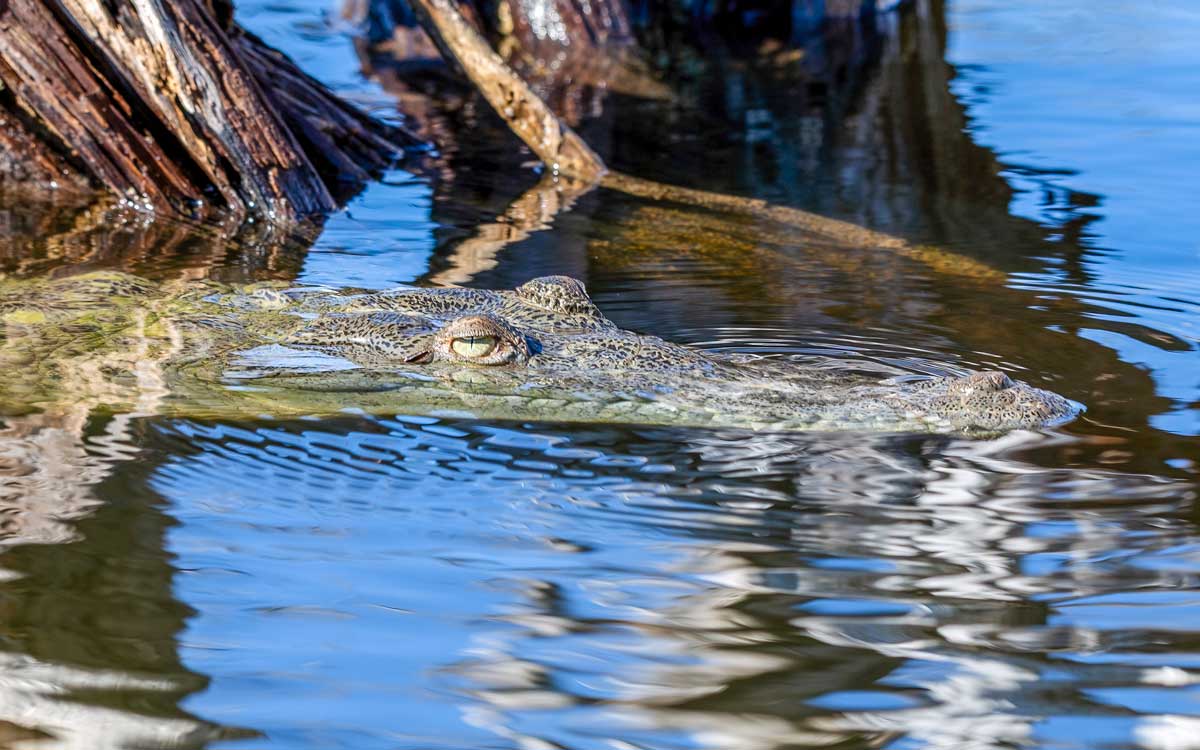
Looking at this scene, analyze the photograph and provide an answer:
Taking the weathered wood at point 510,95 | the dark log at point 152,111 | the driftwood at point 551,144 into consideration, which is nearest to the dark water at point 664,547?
the driftwood at point 551,144

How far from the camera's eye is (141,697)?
3.06 meters

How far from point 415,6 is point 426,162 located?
118cm

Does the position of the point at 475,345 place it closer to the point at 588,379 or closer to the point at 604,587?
the point at 588,379

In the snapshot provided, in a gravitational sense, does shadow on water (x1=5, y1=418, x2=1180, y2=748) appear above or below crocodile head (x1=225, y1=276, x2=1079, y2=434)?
below

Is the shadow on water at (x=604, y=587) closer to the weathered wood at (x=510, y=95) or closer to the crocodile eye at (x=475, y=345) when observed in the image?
the crocodile eye at (x=475, y=345)

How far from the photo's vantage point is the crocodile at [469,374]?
4500 millimetres

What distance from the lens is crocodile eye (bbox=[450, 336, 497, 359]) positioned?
15.6 ft

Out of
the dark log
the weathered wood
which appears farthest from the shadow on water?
the weathered wood

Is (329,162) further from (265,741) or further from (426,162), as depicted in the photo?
(265,741)

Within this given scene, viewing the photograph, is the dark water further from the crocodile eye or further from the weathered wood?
the weathered wood

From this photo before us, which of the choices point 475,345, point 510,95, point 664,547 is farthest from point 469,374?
point 510,95

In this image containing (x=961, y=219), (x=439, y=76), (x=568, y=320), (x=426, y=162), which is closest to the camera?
(x=568, y=320)

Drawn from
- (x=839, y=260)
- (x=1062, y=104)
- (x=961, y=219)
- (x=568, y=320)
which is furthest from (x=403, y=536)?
(x=1062, y=104)

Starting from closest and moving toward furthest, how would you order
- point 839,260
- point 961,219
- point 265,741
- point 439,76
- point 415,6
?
point 265,741
point 839,260
point 961,219
point 415,6
point 439,76
